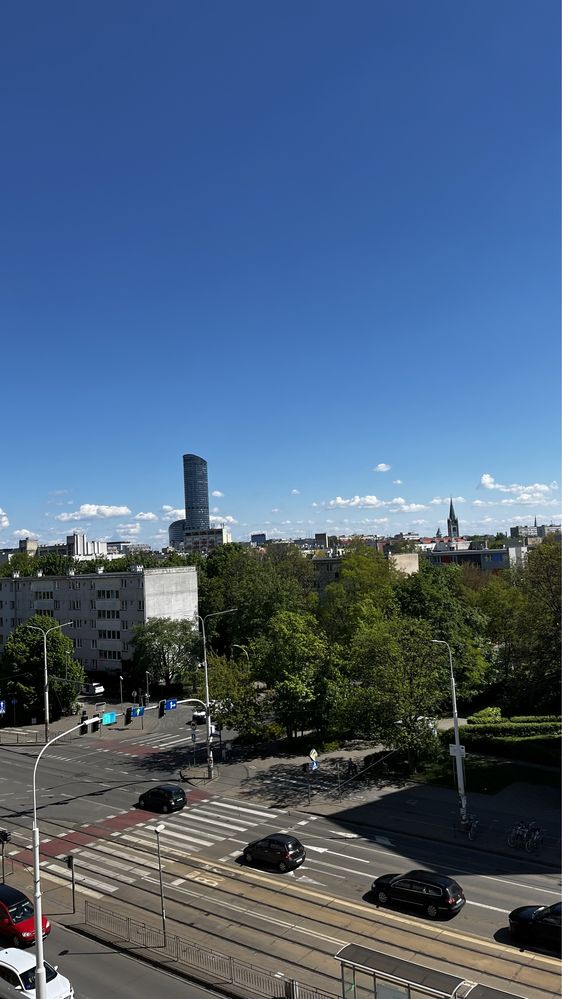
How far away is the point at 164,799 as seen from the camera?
3500 centimetres

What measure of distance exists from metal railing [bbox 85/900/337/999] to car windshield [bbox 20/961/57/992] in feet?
10.8

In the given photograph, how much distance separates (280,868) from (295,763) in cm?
1752

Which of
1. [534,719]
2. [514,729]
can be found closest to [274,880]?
[514,729]

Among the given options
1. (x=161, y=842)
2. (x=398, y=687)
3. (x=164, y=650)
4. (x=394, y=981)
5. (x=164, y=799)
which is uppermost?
(x=398, y=687)

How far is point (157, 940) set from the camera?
2117 cm

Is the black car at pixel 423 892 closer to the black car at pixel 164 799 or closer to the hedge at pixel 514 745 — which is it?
the black car at pixel 164 799

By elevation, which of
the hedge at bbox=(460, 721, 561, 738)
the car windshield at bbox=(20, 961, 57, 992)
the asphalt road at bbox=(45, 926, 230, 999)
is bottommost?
the hedge at bbox=(460, 721, 561, 738)

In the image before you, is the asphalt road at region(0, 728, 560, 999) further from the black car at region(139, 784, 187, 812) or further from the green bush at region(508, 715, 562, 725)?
the green bush at region(508, 715, 562, 725)

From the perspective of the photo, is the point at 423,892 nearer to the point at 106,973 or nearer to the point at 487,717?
the point at 106,973

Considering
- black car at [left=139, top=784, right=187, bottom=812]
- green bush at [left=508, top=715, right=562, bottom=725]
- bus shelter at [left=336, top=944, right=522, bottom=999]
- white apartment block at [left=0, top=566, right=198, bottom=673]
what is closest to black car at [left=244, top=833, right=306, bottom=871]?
black car at [left=139, top=784, right=187, bottom=812]

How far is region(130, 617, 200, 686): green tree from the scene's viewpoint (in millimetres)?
71000

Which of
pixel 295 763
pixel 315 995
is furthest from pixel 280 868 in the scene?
pixel 295 763

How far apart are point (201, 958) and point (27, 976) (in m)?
4.95

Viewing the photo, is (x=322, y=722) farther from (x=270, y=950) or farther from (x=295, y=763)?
(x=270, y=950)
